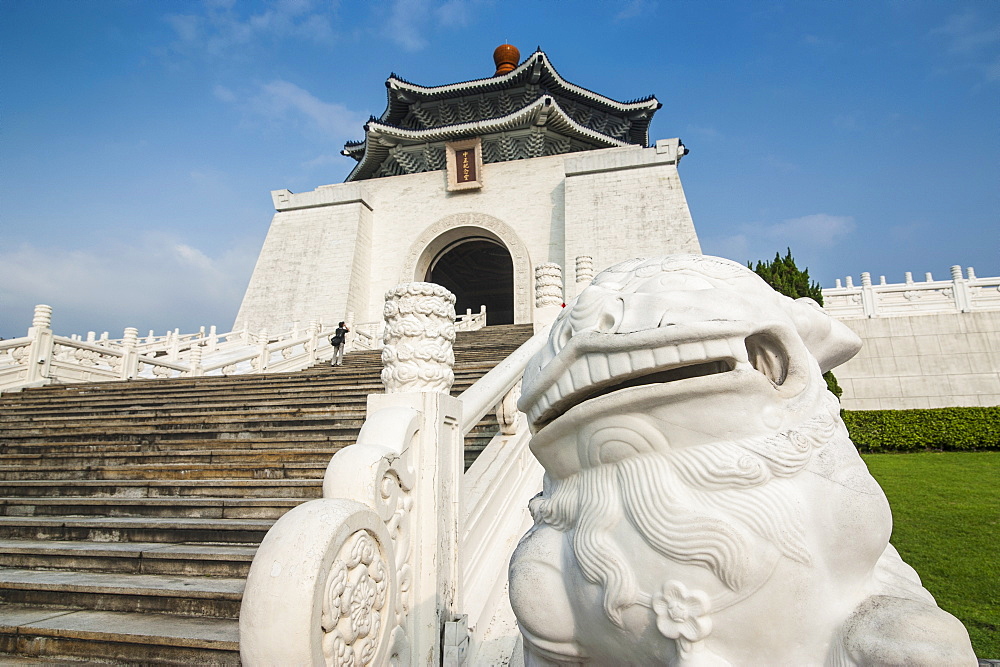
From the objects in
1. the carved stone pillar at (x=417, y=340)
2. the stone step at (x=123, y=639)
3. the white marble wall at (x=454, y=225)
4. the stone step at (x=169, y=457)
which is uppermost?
the white marble wall at (x=454, y=225)

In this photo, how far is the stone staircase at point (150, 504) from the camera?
8.54ft

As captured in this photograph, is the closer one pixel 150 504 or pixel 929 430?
pixel 150 504

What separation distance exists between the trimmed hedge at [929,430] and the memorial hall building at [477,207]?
7.37 metres

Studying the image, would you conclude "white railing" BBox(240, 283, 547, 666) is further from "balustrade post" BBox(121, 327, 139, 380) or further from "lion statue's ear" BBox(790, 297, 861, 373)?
"balustrade post" BBox(121, 327, 139, 380)

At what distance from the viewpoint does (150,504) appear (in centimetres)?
390

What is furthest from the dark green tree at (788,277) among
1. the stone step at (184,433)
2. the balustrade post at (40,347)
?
the balustrade post at (40,347)

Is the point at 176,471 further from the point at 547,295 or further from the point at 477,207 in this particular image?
the point at 477,207

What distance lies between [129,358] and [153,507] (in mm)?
7409

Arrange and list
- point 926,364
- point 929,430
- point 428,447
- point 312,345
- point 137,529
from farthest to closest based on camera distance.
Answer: point 312,345, point 926,364, point 929,430, point 137,529, point 428,447

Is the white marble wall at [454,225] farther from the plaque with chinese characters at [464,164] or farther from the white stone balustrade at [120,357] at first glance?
the white stone balustrade at [120,357]

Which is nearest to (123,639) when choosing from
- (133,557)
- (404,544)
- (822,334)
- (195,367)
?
(133,557)

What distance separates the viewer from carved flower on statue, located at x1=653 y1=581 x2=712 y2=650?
102 cm

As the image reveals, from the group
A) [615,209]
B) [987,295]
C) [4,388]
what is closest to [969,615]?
[4,388]

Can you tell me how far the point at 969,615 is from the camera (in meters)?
3.13
